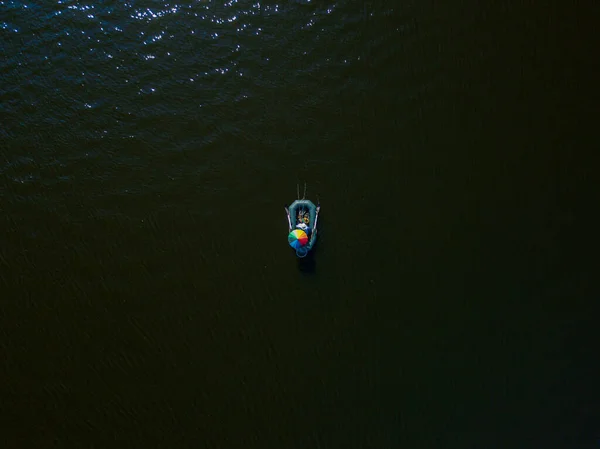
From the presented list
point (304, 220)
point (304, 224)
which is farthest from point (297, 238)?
point (304, 220)

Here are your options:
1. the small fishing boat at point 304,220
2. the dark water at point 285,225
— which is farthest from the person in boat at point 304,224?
the dark water at point 285,225

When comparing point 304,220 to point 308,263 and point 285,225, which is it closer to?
point 285,225

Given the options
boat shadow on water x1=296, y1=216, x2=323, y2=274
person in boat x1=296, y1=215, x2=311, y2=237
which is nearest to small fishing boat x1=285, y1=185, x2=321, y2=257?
person in boat x1=296, y1=215, x2=311, y2=237

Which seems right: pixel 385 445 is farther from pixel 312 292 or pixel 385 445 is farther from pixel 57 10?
pixel 57 10

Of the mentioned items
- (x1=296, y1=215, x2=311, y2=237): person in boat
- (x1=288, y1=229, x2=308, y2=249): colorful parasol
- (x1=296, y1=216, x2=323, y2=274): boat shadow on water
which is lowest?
(x1=296, y1=216, x2=323, y2=274): boat shadow on water

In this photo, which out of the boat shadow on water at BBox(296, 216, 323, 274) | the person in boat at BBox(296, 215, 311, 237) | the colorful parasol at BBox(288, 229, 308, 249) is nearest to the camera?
the colorful parasol at BBox(288, 229, 308, 249)

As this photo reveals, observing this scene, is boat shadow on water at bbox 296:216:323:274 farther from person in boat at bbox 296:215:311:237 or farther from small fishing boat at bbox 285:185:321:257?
person in boat at bbox 296:215:311:237
